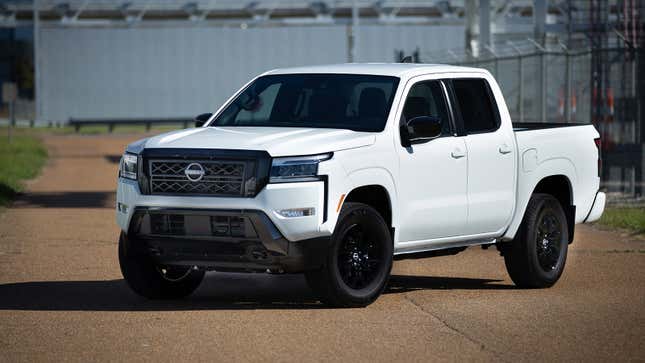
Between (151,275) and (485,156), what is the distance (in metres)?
2.78

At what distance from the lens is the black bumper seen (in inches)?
397

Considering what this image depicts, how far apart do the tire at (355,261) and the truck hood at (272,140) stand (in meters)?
0.46

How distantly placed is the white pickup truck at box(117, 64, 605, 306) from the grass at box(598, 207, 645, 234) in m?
5.10

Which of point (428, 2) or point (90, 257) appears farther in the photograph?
point (428, 2)

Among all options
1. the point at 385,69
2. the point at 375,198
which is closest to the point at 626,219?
the point at 385,69

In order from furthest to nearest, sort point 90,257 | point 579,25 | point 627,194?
point 579,25 → point 627,194 → point 90,257

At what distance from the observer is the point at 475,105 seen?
39.5 feet

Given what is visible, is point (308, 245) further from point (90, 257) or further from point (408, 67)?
point (90, 257)

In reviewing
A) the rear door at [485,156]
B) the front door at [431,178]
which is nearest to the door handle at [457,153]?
the front door at [431,178]

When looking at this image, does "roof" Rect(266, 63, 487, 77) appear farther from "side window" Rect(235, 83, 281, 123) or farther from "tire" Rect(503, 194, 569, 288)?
"tire" Rect(503, 194, 569, 288)

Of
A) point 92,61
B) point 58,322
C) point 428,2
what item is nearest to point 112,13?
point 92,61

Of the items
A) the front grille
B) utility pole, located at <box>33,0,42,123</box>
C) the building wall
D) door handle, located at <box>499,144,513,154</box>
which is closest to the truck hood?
the front grille

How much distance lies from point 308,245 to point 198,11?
220 feet

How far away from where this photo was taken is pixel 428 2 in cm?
7525
